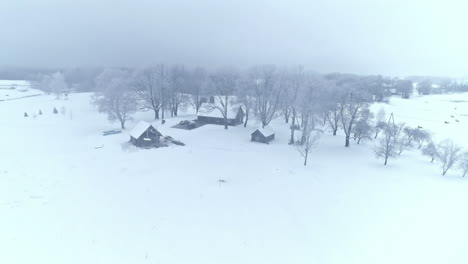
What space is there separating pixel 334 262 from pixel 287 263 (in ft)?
7.09

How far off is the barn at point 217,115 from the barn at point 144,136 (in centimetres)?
1239

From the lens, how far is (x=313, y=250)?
11.7 meters

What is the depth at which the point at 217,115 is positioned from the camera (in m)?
39.0

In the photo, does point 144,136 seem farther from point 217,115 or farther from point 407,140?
point 407,140

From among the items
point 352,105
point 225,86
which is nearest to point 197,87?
point 225,86

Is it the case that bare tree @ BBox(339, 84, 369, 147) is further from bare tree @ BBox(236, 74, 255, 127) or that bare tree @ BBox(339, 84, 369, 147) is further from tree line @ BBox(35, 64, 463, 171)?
bare tree @ BBox(236, 74, 255, 127)

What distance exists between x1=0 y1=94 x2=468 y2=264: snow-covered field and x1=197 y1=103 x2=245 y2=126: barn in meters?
11.3

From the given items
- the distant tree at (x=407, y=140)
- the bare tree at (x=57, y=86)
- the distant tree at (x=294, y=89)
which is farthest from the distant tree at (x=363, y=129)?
the bare tree at (x=57, y=86)

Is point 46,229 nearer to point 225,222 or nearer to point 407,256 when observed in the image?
point 225,222

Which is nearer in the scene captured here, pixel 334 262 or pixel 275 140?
pixel 334 262

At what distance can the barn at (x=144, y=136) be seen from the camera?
2747cm

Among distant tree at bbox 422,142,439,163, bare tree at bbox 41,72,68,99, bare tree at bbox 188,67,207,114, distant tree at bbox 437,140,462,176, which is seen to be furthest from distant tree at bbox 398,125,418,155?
bare tree at bbox 41,72,68,99

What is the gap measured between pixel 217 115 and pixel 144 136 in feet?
45.6

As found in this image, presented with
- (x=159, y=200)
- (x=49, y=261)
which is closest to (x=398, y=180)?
(x=159, y=200)
